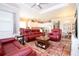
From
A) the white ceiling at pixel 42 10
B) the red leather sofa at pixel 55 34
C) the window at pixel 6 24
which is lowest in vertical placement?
the red leather sofa at pixel 55 34

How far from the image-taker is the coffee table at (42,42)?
1895mm

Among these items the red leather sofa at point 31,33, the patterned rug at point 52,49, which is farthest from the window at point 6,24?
the patterned rug at point 52,49

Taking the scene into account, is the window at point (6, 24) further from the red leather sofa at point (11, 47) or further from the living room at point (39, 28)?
the red leather sofa at point (11, 47)

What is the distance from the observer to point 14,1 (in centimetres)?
191

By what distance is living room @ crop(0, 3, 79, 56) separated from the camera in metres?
1.87

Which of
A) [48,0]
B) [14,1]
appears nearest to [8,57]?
[14,1]

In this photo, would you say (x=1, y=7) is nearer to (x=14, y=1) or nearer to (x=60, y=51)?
(x=14, y=1)

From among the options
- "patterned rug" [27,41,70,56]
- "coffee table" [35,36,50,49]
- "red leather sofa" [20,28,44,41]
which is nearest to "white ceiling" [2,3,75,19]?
"red leather sofa" [20,28,44,41]

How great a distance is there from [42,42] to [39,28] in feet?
0.89

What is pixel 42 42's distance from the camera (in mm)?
1906

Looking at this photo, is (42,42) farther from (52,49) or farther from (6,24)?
(6,24)

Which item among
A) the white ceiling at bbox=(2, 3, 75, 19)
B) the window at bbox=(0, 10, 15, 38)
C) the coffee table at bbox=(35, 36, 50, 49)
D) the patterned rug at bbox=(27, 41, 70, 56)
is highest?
the white ceiling at bbox=(2, 3, 75, 19)

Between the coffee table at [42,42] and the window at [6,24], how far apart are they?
526mm

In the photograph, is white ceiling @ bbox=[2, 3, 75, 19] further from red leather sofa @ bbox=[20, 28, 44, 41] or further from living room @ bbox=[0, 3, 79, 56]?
red leather sofa @ bbox=[20, 28, 44, 41]
